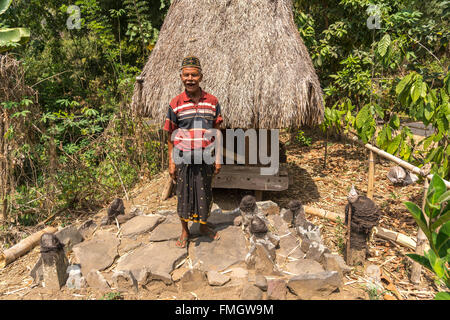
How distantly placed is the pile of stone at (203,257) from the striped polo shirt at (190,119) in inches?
39.3

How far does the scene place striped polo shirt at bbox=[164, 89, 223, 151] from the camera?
109 inches

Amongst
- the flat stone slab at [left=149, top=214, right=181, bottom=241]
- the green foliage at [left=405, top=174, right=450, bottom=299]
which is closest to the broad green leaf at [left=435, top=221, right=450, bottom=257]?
the green foliage at [left=405, top=174, right=450, bottom=299]

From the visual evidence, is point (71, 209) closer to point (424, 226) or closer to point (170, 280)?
point (170, 280)

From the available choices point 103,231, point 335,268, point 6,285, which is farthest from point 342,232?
point 6,285

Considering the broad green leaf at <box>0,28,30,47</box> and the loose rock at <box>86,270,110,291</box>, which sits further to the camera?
the broad green leaf at <box>0,28,30,47</box>

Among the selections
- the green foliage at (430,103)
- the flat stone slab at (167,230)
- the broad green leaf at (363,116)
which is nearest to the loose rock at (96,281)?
the flat stone slab at (167,230)

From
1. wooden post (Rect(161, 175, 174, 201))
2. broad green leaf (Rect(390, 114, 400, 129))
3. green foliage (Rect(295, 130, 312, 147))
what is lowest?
wooden post (Rect(161, 175, 174, 201))

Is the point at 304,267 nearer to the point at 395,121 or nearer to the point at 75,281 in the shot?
the point at 395,121

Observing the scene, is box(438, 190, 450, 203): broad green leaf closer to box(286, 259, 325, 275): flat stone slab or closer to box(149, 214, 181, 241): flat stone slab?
box(286, 259, 325, 275): flat stone slab

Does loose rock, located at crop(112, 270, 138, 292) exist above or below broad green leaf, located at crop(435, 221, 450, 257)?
below

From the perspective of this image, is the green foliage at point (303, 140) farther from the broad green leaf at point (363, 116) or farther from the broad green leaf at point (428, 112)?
the broad green leaf at point (428, 112)

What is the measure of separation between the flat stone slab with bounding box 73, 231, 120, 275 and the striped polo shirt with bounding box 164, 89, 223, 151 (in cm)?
137

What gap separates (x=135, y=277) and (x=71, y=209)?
2114 mm

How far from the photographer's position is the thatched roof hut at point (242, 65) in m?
3.69
